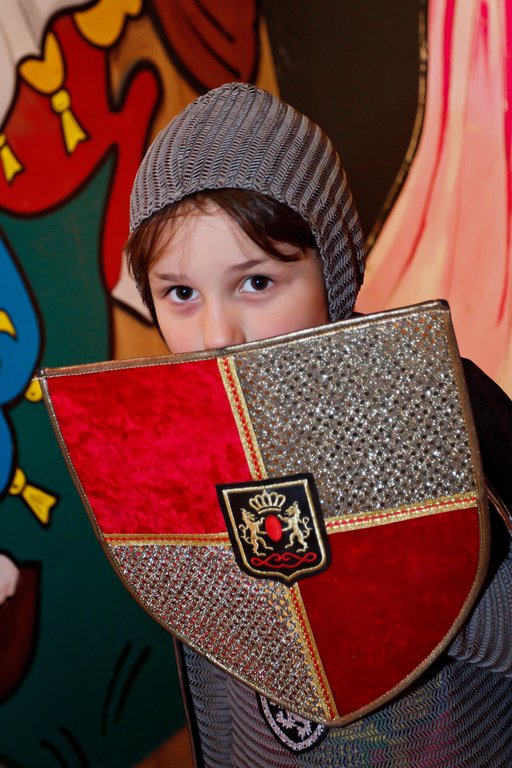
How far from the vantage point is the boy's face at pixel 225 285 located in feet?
2.63

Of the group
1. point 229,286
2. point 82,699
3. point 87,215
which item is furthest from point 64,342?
point 229,286

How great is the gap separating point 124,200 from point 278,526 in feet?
4.60

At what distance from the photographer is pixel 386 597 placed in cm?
71

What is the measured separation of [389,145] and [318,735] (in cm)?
157

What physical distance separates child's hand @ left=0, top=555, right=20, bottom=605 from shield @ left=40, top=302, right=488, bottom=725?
3.56ft

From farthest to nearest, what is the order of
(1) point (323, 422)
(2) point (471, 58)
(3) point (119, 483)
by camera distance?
(2) point (471, 58) < (3) point (119, 483) < (1) point (323, 422)

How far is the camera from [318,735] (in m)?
0.81

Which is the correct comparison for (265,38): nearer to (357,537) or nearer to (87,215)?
(87,215)

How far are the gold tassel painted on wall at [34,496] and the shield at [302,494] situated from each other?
3.45 ft

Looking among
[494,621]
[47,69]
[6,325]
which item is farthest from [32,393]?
[494,621]

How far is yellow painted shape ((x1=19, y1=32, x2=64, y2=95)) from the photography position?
5.53 ft

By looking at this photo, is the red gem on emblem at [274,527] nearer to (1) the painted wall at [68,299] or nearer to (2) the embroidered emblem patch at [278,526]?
(2) the embroidered emblem patch at [278,526]

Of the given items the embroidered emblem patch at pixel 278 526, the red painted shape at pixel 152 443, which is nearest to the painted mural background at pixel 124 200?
the red painted shape at pixel 152 443

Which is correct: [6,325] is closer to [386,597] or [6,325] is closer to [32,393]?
[32,393]
